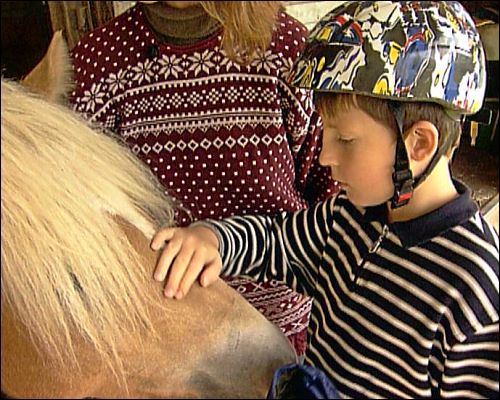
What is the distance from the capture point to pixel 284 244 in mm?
666

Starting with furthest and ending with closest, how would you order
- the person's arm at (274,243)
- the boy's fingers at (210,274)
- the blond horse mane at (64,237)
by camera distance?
the person's arm at (274,243), the boy's fingers at (210,274), the blond horse mane at (64,237)

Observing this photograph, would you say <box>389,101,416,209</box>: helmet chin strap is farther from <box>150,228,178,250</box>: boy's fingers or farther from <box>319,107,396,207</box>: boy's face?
<box>150,228,178,250</box>: boy's fingers

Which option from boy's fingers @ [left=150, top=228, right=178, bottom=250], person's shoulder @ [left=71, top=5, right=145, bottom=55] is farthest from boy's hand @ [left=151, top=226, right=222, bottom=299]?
person's shoulder @ [left=71, top=5, right=145, bottom=55]

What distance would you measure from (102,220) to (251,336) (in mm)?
135

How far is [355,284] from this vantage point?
591 millimetres

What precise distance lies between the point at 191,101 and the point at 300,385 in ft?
1.23

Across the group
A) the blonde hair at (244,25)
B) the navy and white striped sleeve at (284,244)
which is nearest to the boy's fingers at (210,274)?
the navy and white striped sleeve at (284,244)

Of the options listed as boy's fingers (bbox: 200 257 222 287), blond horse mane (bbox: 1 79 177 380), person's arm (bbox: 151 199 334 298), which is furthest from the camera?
person's arm (bbox: 151 199 334 298)

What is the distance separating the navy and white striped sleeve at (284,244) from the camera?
0.65 meters

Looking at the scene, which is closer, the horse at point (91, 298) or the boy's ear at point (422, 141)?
the horse at point (91, 298)

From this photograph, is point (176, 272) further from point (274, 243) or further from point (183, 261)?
point (274, 243)

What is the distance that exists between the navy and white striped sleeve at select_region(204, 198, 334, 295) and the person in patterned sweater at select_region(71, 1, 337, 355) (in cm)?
5

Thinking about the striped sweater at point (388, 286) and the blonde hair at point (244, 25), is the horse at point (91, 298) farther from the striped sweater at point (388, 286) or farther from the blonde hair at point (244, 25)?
the blonde hair at point (244, 25)

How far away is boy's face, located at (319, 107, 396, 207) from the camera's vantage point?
0.54 meters
